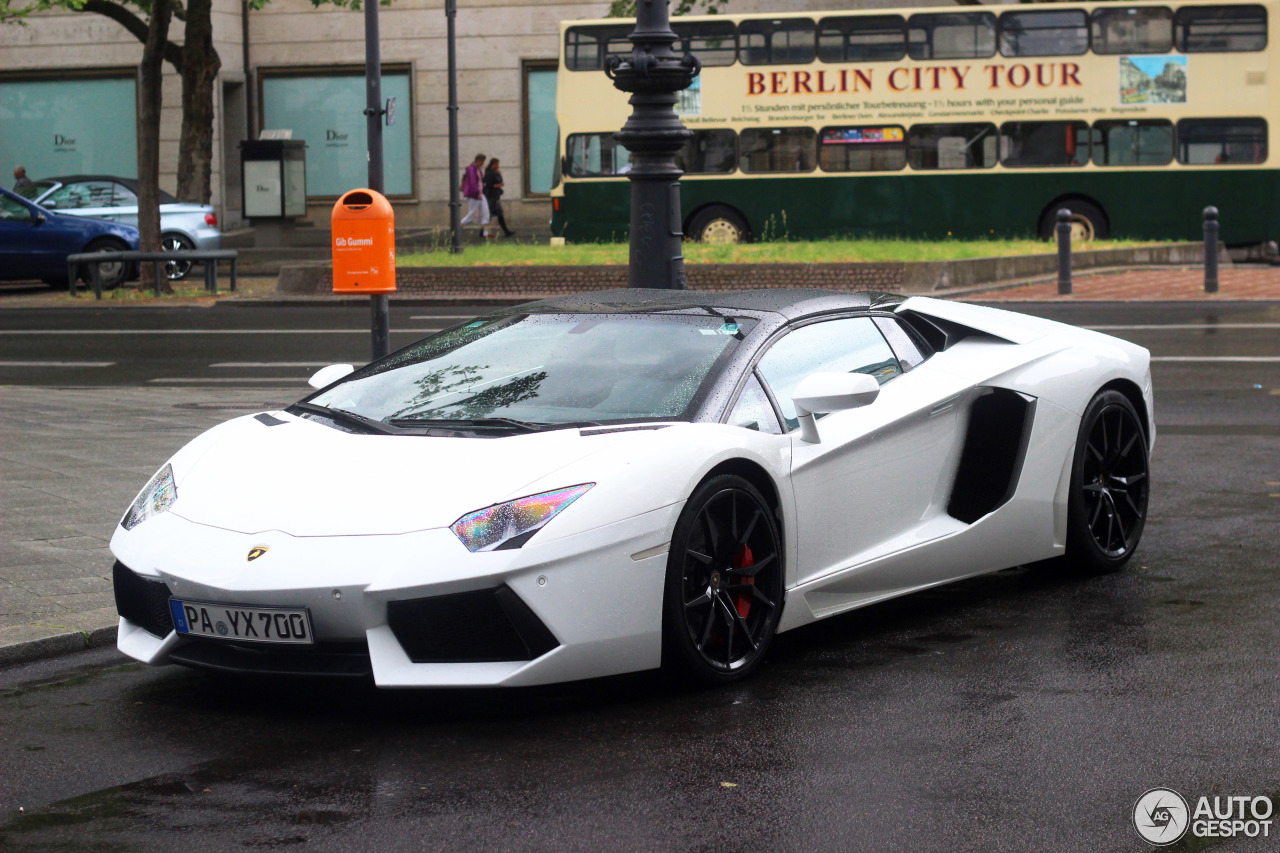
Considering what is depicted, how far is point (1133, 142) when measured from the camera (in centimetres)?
2652

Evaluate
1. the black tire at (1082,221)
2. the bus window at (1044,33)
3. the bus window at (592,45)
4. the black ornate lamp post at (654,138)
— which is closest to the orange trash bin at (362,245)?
the black ornate lamp post at (654,138)

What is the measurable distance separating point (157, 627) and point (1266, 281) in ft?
67.3

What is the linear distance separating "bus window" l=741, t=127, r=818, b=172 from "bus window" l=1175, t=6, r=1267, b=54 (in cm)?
594

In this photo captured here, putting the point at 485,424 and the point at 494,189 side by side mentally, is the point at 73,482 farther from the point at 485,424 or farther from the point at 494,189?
the point at 494,189

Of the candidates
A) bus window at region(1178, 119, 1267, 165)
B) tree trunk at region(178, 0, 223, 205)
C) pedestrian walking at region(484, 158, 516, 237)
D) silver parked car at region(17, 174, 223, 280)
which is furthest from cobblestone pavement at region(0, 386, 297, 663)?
pedestrian walking at region(484, 158, 516, 237)

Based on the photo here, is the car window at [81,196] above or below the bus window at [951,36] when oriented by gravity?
below

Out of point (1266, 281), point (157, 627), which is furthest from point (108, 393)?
point (1266, 281)

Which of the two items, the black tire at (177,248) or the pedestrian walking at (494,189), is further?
the pedestrian walking at (494,189)

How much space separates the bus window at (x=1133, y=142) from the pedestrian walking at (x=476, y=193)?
12.3 m

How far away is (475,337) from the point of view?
225 inches

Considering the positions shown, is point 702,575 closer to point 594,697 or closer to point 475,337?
point 594,697

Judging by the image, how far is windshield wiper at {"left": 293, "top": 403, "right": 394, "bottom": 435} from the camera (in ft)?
16.3

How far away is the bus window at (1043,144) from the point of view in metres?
26.6

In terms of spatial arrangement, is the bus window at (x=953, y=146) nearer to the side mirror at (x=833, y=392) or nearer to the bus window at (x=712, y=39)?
the bus window at (x=712, y=39)
